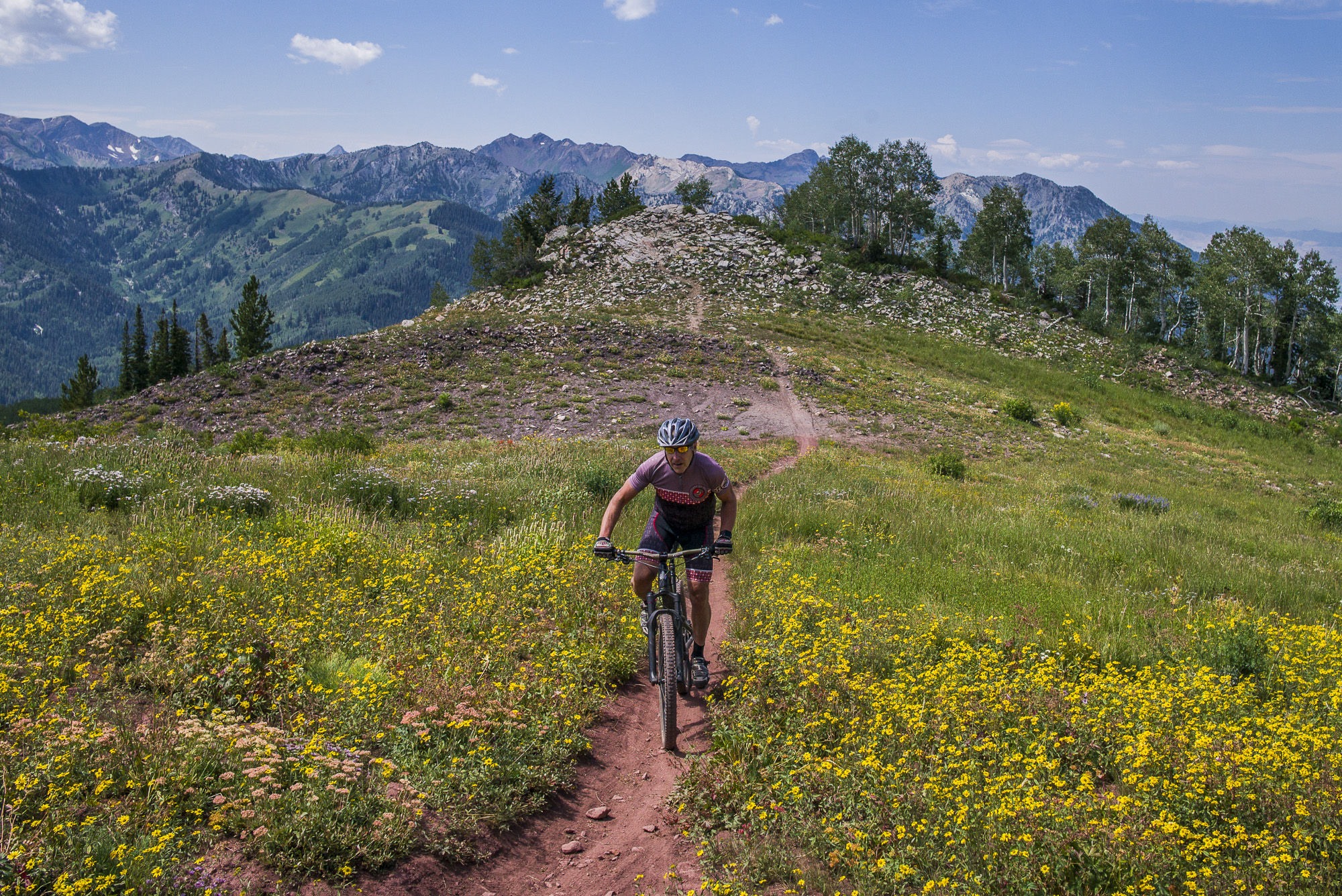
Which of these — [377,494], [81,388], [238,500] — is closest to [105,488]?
[238,500]

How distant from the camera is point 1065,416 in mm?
30812

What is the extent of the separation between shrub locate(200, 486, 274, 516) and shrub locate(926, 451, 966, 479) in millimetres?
16444

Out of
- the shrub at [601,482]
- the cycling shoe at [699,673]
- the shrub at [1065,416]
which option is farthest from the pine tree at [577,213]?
the cycling shoe at [699,673]

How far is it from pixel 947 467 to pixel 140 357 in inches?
4380

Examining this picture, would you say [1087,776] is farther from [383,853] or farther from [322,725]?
[322,725]

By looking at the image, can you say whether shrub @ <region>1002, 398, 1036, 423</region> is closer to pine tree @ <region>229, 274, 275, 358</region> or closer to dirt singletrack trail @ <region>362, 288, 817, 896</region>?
dirt singletrack trail @ <region>362, 288, 817, 896</region>

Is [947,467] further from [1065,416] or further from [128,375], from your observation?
[128,375]

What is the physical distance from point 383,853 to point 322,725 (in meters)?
1.45

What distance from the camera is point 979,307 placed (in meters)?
51.5

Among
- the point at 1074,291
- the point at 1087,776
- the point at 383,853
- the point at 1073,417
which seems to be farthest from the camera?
the point at 1074,291

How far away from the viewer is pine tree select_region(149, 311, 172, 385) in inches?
3381

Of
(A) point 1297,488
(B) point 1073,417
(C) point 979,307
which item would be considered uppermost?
(C) point 979,307

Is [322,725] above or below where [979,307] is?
below

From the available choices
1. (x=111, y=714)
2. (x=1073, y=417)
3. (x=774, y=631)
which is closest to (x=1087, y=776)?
(x=774, y=631)
